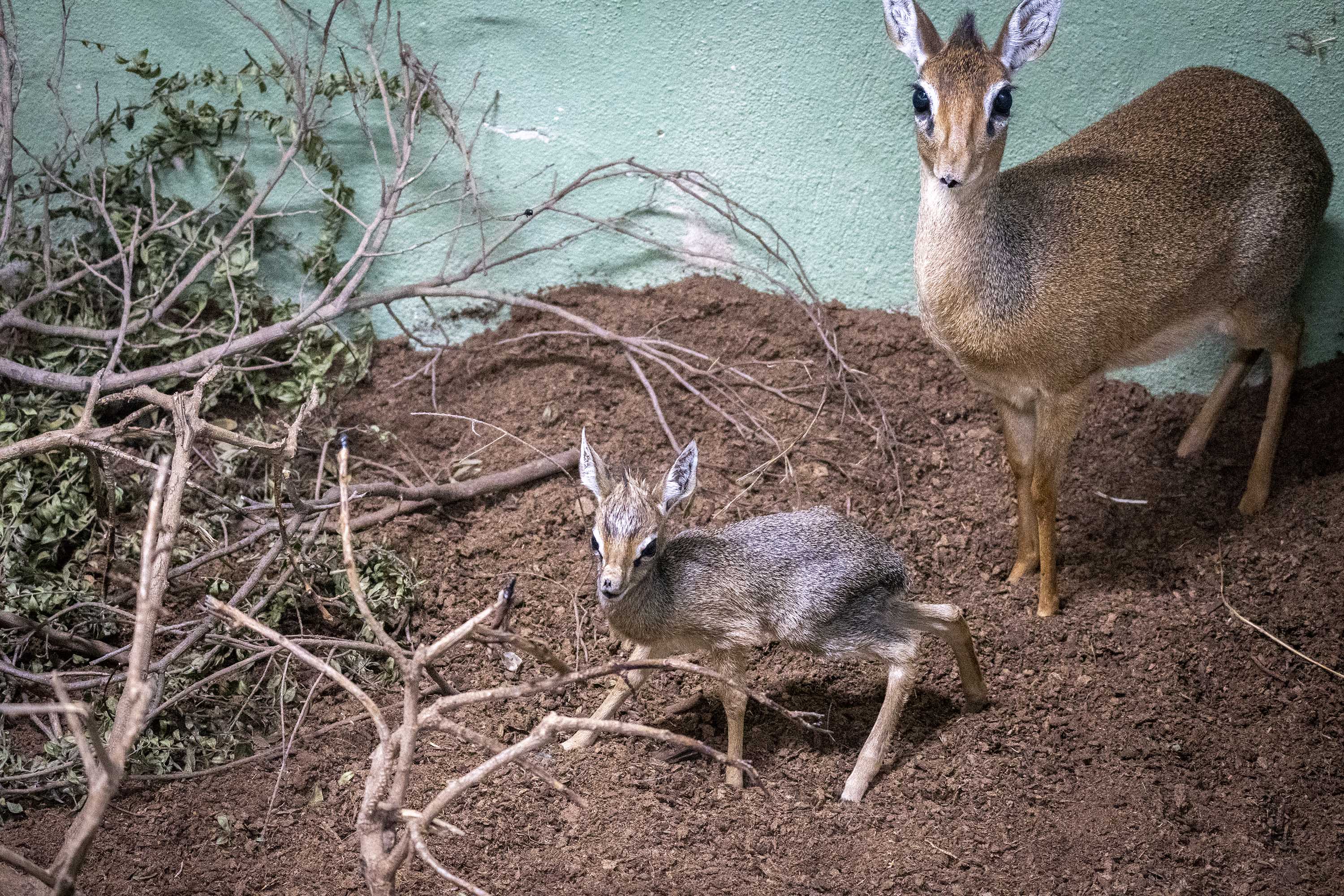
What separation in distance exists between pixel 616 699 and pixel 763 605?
595mm

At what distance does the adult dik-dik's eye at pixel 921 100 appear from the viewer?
12.1ft

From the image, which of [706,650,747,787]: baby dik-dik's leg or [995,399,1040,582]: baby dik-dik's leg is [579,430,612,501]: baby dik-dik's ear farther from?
[995,399,1040,582]: baby dik-dik's leg

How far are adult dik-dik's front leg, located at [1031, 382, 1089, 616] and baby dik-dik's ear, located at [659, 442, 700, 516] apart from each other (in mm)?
1412

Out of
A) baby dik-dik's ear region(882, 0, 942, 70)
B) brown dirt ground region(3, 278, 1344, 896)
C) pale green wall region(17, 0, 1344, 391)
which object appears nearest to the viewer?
brown dirt ground region(3, 278, 1344, 896)

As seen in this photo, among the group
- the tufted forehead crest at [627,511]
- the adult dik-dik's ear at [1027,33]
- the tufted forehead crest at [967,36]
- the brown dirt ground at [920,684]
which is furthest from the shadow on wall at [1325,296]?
the tufted forehead crest at [627,511]

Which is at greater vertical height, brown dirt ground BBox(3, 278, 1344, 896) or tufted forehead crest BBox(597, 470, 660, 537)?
tufted forehead crest BBox(597, 470, 660, 537)

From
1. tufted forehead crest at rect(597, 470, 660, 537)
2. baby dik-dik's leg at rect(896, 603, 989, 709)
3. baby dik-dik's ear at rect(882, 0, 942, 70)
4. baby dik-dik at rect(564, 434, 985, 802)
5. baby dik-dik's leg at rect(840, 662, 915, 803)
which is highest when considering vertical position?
baby dik-dik's ear at rect(882, 0, 942, 70)

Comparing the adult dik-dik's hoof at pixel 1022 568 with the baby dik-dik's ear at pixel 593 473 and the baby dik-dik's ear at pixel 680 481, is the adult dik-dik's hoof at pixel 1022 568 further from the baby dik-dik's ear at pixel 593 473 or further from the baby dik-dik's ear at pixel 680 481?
the baby dik-dik's ear at pixel 593 473

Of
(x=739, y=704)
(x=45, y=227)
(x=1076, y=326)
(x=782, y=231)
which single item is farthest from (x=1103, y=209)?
(x=45, y=227)

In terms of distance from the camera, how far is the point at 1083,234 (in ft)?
13.3

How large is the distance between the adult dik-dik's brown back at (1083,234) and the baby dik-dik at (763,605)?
89 centimetres

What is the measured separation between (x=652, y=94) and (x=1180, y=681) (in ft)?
10.1

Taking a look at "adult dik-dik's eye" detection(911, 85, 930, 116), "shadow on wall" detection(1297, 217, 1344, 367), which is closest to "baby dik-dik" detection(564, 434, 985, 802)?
"adult dik-dik's eye" detection(911, 85, 930, 116)

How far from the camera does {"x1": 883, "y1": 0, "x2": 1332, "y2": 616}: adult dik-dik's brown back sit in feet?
12.5
